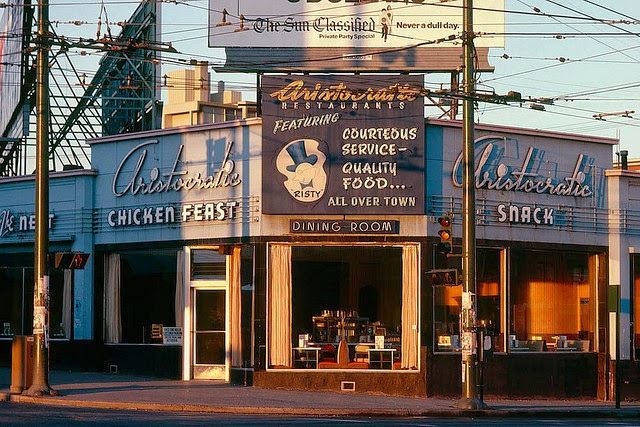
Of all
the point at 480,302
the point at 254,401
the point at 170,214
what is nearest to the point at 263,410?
the point at 254,401

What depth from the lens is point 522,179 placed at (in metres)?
31.2

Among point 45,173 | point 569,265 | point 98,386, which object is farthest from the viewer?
point 569,265

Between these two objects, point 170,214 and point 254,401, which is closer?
point 254,401

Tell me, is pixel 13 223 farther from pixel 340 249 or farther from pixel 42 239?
pixel 340 249

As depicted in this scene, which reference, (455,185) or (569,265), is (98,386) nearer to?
(455,185)

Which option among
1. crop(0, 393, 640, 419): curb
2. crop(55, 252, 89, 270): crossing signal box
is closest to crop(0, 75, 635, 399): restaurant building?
crop(0, 393, 640, 419): curb

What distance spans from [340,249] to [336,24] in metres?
6.78

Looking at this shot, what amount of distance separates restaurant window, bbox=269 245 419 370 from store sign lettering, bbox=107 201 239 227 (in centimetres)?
179

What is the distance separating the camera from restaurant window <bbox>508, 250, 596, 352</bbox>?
103 feet

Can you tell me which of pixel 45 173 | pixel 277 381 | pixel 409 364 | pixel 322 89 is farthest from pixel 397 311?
pixel 45 173

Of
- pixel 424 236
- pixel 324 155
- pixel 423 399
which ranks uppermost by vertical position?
pixel 324 155

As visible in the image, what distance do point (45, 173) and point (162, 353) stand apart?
7431 millimetres

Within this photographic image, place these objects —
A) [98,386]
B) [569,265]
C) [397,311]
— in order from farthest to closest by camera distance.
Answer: [569,265] < [397,311] < [98,386]

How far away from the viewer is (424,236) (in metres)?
29.7
